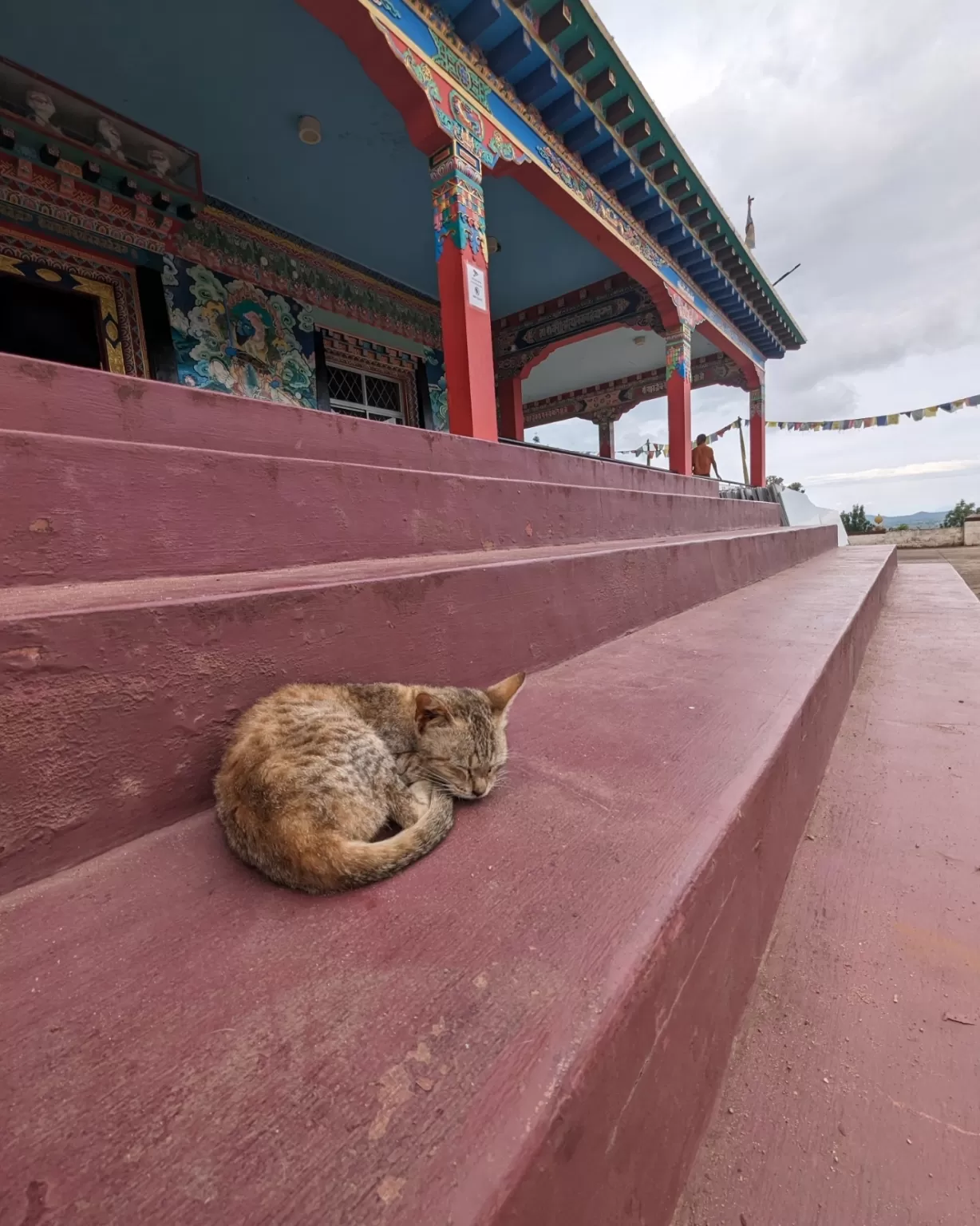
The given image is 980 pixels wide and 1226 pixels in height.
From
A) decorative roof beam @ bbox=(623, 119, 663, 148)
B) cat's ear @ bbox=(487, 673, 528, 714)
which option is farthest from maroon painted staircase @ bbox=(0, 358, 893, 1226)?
decorative roof beam @ bbox=(623, 119, 663, 148)

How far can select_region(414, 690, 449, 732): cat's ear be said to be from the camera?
126 cm

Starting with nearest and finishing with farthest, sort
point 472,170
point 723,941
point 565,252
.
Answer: point 723,941 → point 472,170 → point 565,252

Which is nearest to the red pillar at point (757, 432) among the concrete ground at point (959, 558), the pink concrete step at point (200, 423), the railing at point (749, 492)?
the railing at point (749, 492)

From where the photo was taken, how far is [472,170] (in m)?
4.23

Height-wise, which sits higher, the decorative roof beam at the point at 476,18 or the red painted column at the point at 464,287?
the decorative roof beam at the point at 476,18

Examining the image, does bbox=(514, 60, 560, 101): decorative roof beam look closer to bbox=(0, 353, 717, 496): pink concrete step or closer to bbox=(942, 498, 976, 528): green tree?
bbox=(0, 353, 717, 496): pink concrete step

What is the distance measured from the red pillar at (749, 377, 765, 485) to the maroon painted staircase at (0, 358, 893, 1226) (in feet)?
38.6

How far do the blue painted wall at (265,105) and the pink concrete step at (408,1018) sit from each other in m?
5.03

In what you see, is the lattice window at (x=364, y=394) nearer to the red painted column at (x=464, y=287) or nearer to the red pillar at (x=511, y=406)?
the red pillar at (x=511, y=406)

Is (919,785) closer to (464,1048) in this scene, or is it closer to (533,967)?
(533,967)

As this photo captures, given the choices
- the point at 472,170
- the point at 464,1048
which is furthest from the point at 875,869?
the point at 472,170

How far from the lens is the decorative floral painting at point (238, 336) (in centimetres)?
539

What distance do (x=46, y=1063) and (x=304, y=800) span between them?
0.43 metres

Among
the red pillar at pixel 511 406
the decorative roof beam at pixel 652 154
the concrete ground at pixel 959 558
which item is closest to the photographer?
the decorative roof beam at pixel 652 154
